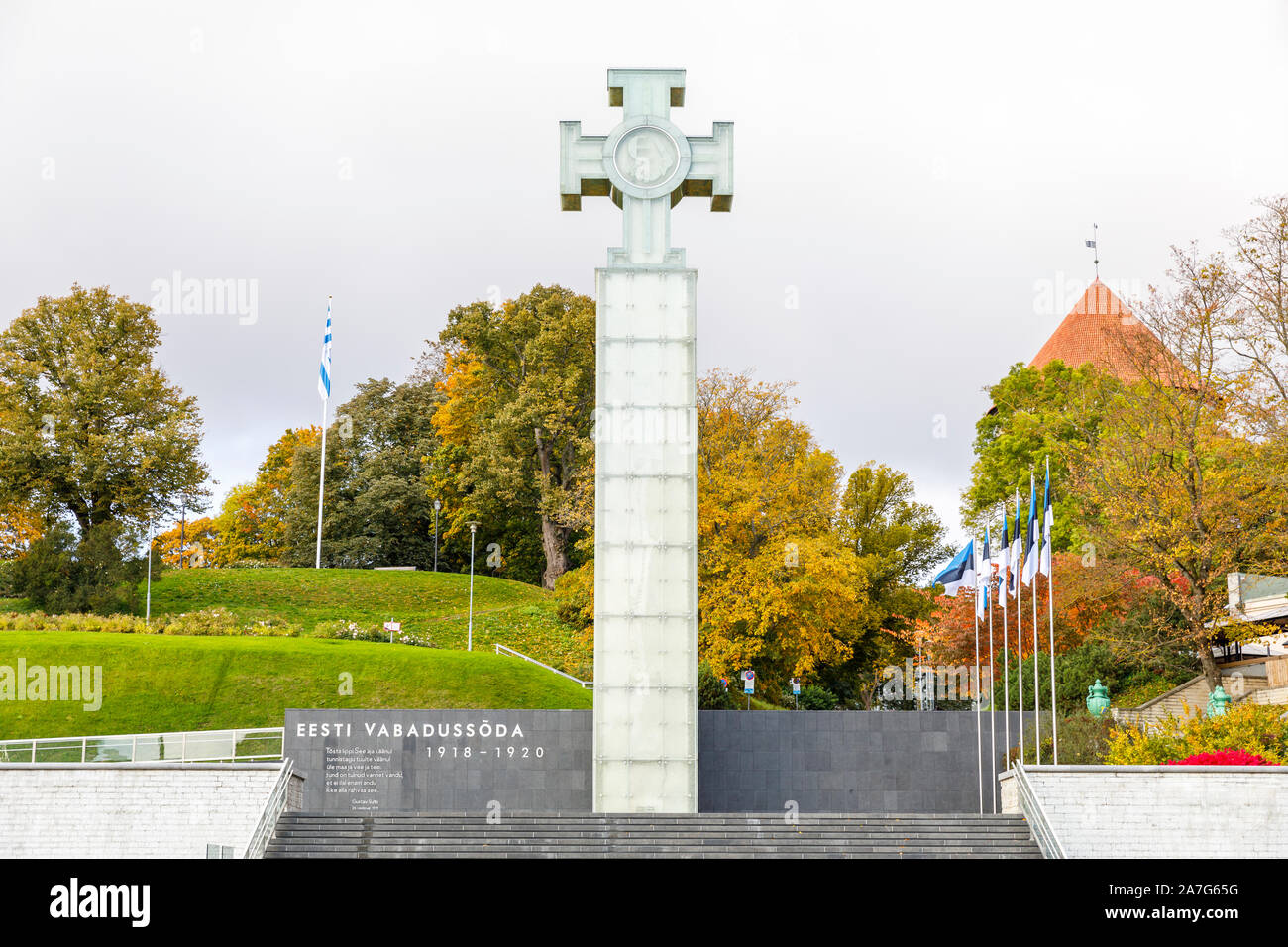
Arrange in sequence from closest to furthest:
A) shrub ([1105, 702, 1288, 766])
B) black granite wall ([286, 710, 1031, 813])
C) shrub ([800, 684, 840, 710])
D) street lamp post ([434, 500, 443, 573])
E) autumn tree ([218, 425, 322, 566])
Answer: shrub ([1105, 702, 1288, 766]), black granite wall ([286, 710, 1031, 813]), shrub ([800, 684, 840, 710]), street lamp post ([434, 500, 443, 573]), autumn tree ([218, 425, 322, 566])

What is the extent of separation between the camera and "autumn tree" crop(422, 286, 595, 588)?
195 feet

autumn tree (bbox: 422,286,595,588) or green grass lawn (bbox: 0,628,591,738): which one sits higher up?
autumn tree (bbox: 422,286,595,588)

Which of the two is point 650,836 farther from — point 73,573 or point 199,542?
point 199,542

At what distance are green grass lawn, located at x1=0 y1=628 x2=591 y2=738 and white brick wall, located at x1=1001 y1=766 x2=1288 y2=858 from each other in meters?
18.6

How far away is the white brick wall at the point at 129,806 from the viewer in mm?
24250

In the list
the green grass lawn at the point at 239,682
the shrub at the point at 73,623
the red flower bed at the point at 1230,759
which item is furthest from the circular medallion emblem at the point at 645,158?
the shrub at the point at 73,623

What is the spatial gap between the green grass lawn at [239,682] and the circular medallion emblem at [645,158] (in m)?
17.8

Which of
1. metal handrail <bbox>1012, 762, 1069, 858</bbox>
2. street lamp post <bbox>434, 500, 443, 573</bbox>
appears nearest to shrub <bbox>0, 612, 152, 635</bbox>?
street lamp post <bbox>434, 500, 443, 573</bbox>

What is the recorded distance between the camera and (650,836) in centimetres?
2389

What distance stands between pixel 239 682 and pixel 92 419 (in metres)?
21.0

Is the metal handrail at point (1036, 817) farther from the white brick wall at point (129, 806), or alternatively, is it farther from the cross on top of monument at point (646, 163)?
the white brick wall at point (129, 806)

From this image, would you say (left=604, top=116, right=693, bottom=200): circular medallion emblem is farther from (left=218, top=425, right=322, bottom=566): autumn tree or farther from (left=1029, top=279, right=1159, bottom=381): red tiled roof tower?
(left=218, top=425, right=322, bottom=566): autumn tree

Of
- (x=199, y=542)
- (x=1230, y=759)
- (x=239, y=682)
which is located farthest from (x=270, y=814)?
(x=199, y=542)
